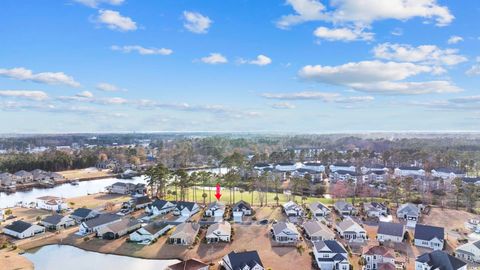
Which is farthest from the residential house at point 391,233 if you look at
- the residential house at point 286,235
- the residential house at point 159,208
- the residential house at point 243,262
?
the residential house at point 159,208

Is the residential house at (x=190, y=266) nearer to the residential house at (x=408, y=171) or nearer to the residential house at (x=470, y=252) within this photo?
the residential house at (x=470, y=252)

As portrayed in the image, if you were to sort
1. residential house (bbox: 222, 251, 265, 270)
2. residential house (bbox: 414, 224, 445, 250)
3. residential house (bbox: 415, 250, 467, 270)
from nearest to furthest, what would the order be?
residential house (bbox: 415, 250, 467, 270) → residential house (bbox: 222, 251, 265, 270) → residential house (bbox: 414, 224, 445, 250)

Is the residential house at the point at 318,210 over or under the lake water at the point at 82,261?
over

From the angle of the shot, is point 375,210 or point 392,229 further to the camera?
point 375,210

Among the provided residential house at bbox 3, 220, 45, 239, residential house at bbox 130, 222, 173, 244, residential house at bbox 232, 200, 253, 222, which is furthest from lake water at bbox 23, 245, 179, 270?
residential house at bbox 232, 200, 253, 222

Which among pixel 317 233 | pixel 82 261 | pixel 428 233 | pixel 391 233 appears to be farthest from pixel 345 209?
pixel 82 261

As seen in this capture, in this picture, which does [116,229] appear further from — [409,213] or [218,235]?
[409,213]

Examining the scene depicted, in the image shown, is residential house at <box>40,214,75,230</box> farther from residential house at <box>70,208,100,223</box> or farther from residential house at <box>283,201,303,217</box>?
residential house at <box>283,201,303,217</box>
